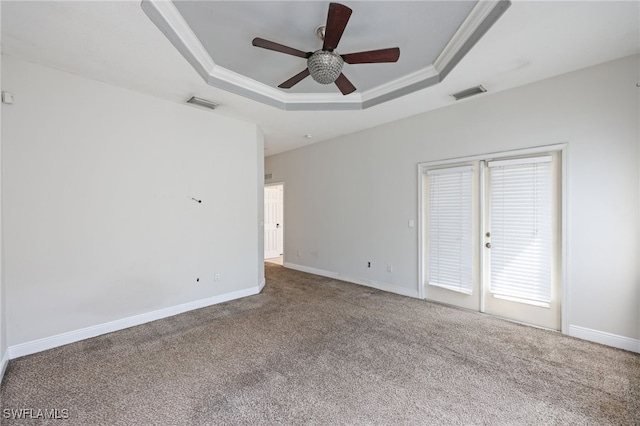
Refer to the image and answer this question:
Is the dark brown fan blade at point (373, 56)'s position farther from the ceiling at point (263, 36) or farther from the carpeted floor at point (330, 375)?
the carpeted floor at point (330, 375)

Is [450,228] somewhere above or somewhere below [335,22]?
below

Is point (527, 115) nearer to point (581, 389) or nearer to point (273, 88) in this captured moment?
point (581, 389)

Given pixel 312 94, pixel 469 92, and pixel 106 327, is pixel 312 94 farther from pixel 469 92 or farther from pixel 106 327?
pixel 106 327

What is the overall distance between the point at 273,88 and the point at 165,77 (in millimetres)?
1249

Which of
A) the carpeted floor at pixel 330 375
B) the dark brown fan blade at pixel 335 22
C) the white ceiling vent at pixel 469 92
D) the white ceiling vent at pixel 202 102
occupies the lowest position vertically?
the carpeted floor at pixel 330 375

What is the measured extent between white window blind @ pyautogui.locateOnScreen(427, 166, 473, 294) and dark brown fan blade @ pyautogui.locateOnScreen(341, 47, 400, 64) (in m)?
2.06

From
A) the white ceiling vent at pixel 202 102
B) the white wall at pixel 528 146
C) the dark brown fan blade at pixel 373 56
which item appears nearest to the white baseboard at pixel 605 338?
the white wall at pixel 528 146

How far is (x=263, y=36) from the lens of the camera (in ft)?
8.32

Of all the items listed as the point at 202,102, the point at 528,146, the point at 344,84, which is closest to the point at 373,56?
the point at 344,84

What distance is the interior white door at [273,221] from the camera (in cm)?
780

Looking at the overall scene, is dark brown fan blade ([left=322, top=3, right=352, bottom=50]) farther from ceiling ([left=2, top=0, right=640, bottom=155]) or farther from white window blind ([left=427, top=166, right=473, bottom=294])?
white window blind ([left=427, top=166, right=473, bottom=294])

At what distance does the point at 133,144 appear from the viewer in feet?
10.7

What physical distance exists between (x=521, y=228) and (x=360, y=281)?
2609 millimetres

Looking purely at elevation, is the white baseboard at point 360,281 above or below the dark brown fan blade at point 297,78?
below
